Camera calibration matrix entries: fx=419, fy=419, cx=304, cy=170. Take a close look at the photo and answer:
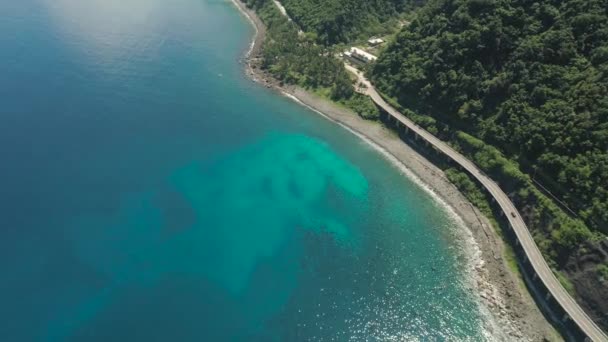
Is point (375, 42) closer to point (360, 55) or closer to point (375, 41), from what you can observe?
point (375, 41)

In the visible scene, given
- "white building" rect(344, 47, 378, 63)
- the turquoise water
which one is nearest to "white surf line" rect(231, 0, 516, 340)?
the turquoise water

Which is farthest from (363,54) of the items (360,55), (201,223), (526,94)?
(201,223)

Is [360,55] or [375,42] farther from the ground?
[375,42]

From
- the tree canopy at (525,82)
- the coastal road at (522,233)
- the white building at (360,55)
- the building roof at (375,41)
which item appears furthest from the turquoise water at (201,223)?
the building roof at (375,41)

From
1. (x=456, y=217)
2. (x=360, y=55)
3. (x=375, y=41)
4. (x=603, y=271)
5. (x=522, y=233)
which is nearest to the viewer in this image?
(x=603, y=271)

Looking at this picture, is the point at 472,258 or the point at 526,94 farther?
the point at 526,94

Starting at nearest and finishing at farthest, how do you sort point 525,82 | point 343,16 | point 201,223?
point 201,223, point 525,82, point 343,16

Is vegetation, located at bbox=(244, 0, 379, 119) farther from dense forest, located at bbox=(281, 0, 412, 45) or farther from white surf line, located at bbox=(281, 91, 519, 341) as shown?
white surf line, located at bbox=(281, 91, 519, 341)
